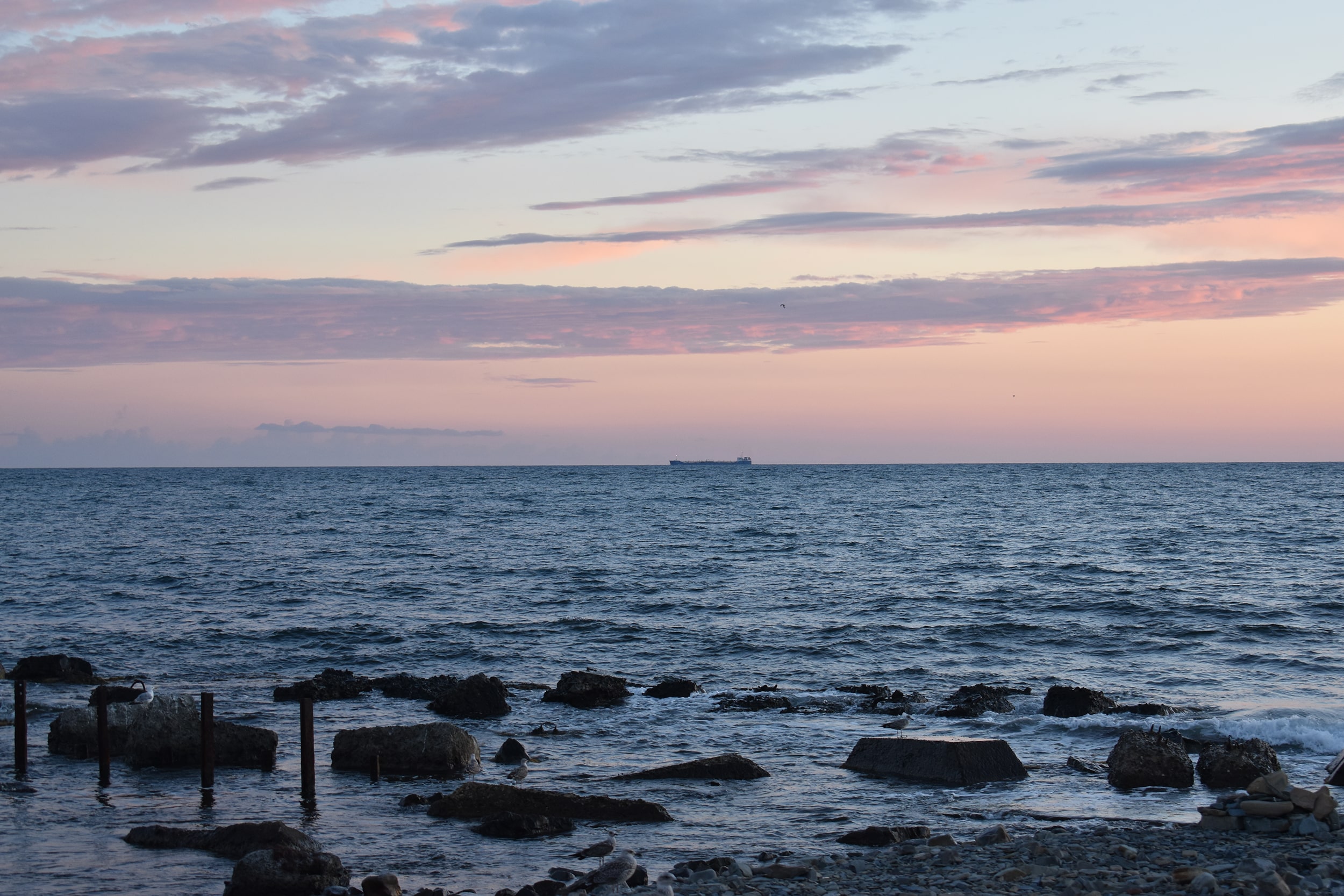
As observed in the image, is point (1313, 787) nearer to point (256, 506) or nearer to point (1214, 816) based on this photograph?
point (1214, 816)

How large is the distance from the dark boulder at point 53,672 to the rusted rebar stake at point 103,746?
10.4 metres

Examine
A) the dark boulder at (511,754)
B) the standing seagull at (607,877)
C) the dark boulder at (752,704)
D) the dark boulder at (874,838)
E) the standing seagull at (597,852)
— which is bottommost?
the dark boulder at (752,704)

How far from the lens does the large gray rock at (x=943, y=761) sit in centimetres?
2020

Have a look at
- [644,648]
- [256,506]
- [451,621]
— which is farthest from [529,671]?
[256,506]

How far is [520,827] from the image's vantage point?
17.4 meters

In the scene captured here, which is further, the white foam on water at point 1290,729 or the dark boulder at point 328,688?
the dark boulder at point 328,688

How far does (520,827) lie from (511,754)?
4757mm

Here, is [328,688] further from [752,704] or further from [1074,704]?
[1074,704]

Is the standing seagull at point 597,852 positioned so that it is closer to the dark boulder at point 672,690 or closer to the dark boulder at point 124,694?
the dark boulder at point 672,690

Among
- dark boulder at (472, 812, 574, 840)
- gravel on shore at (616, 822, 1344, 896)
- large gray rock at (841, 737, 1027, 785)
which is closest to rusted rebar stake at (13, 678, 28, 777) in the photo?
dark boulder at (472, 812, 574, 840)

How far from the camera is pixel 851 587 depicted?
49.4 meters

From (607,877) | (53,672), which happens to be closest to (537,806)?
(607,877)

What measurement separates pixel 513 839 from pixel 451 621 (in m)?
24.6

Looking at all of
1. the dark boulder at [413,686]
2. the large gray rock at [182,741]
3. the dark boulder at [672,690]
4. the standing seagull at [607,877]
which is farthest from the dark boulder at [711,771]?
→ the dark boulder at [413,686]
